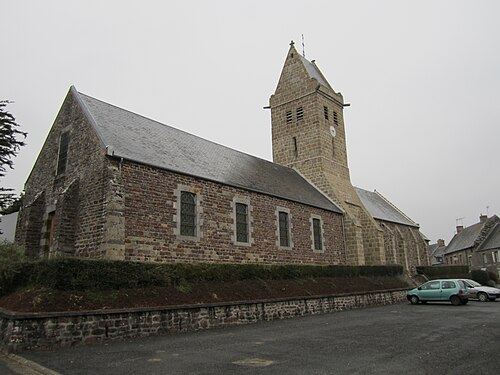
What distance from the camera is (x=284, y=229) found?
797 inches

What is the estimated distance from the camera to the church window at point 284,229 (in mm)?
19984

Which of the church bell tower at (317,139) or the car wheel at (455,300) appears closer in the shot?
the car wheel at (455,300)

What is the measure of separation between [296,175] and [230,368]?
21.8 m

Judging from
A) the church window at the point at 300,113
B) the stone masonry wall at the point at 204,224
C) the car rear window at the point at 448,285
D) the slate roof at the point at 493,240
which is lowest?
the car rear window at the point at 448,285

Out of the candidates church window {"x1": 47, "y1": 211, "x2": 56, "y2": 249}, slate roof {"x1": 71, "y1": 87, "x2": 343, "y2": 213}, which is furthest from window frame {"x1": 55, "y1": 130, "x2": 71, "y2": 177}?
church window {"x1": 47, "y1": 211, "x2": 56, "y2": 249}

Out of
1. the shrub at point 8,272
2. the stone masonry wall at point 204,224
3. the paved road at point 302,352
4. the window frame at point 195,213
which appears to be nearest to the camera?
the paved road at point 302,352

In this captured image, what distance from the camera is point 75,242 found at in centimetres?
1395

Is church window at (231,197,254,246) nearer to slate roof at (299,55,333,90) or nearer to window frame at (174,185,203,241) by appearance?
window frame at (174,185,203,241)

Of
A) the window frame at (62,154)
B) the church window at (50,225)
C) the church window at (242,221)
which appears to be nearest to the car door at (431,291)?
the church window at (242,221)

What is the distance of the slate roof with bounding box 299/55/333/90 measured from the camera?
30.9 metres

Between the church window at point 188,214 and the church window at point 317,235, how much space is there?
875cm

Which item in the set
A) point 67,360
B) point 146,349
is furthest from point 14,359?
point 146,349

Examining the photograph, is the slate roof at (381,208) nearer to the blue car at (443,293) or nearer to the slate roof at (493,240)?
the blue car at (443,293)

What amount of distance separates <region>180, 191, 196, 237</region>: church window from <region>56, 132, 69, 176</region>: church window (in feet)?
16.3
